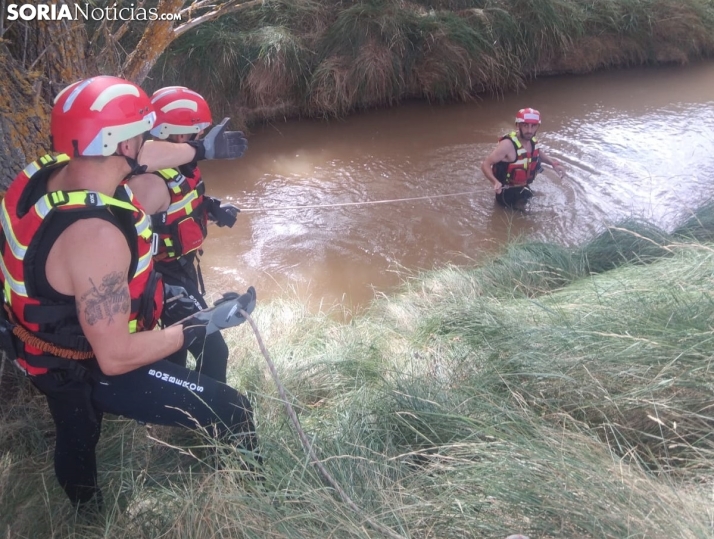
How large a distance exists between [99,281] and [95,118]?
0.49 metres

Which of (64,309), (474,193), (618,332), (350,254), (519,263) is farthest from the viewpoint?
(474,193)

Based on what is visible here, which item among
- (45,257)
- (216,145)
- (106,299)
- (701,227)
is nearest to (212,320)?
(106,299)

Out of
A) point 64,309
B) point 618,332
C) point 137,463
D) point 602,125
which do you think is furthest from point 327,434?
point 602,125

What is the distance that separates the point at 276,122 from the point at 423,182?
8.72 ft

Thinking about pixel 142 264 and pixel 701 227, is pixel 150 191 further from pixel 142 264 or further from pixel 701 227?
pixel 701 227

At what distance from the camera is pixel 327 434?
7.50ft

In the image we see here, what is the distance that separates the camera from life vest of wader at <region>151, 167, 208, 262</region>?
268 cm

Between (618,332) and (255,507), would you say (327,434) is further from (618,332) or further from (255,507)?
(618,332)

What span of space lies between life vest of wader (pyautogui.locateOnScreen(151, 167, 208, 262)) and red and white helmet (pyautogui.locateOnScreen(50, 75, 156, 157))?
2.66 feet

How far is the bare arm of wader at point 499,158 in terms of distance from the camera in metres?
5.84

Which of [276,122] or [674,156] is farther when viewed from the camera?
[276,122]

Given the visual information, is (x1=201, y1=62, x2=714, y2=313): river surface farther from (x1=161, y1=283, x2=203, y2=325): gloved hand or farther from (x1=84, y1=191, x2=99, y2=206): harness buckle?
(x1=84, y1=191, x2=99, y2=206): harness buckle

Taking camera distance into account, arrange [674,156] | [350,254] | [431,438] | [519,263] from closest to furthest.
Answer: [431,438] → [519,263] → [350,254] → [674,156]

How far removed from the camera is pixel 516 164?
19.4 ft
